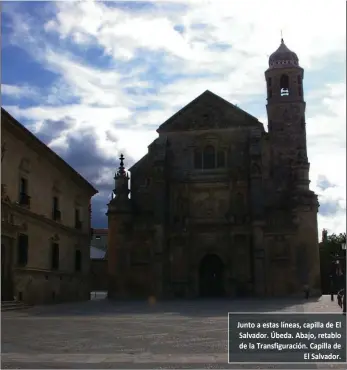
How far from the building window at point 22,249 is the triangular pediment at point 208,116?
1933 centimetres

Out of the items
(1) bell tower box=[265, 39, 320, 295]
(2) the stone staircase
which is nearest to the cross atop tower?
(1) bell tower box=[265, 39, 320, 295]

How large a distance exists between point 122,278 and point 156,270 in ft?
9.52

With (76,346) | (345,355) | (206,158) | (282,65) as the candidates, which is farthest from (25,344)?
(282,65)

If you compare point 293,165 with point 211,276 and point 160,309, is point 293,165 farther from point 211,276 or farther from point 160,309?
point 160,309

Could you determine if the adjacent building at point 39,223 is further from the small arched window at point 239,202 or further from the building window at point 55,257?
the small arched window at point 239,202

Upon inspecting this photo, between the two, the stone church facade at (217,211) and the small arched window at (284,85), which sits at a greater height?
the small arched window at (284,85)

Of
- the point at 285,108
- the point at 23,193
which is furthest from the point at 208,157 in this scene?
A: the point at 23,193

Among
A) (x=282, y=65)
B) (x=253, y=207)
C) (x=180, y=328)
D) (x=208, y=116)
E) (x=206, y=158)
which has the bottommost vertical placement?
(x=180, y=328)

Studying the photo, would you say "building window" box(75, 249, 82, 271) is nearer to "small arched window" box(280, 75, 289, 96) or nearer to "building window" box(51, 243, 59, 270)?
"building window" box(51, 243, 59, 270)

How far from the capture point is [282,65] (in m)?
45.2

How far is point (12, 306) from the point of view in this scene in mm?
23375

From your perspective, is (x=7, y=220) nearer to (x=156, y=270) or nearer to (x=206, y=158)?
(x=156, y=270)

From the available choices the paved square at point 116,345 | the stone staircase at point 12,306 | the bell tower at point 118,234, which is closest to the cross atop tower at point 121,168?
the bell tower at point 118,234

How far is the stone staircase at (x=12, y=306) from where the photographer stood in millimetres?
22600
